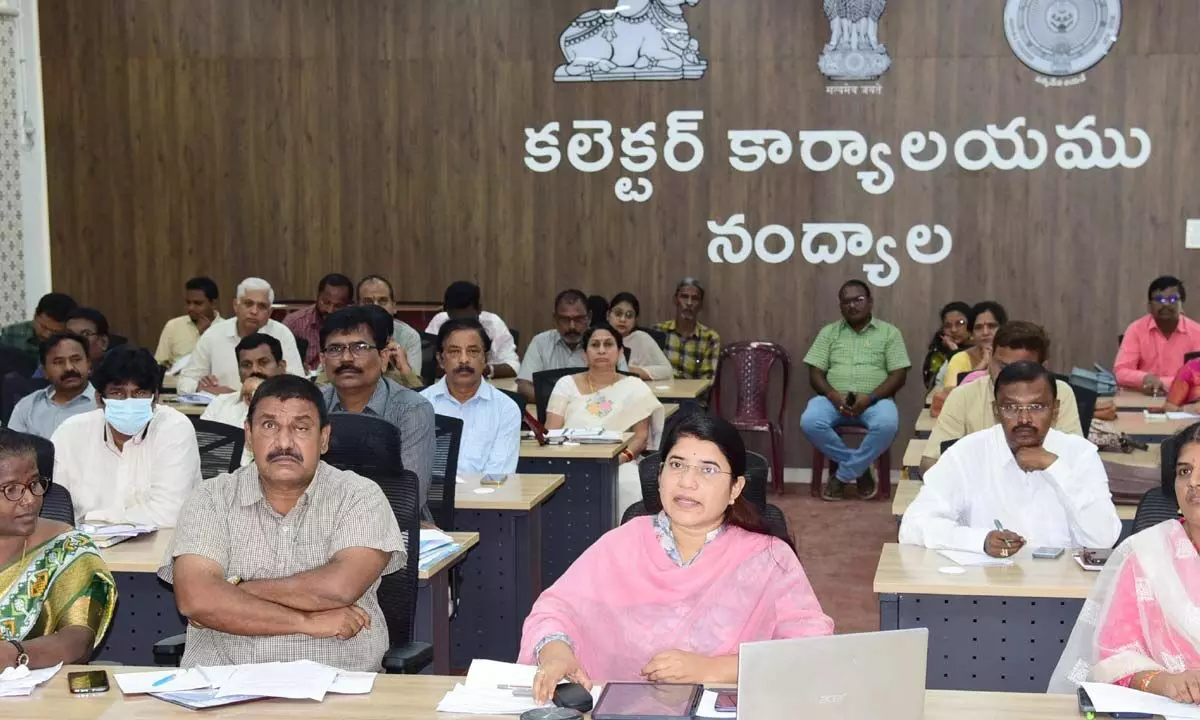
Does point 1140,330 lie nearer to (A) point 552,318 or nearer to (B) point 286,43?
(A) point 552,318

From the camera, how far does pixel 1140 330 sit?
8.84m

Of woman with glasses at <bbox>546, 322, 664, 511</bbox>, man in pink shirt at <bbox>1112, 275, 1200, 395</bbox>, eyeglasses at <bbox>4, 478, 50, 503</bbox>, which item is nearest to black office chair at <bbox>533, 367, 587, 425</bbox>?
woman with glasses at <bbox>546, 322, 664, 511</bbox>

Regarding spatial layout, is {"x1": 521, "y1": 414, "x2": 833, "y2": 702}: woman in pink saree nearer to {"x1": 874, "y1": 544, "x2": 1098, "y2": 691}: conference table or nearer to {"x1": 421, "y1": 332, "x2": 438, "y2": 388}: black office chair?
{"x1": 874, "y1": 544, "x2": 1098, "y2": 691}: conference table

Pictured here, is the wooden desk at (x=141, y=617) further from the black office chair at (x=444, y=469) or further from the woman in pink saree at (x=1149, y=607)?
the woman in pink saree at (x=1149, y=607)

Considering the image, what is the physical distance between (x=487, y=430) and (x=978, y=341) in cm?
368

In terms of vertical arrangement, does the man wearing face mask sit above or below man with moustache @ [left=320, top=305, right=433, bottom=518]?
below

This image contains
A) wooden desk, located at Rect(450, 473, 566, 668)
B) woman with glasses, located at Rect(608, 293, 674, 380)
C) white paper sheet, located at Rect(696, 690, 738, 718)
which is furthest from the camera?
woman with glasses, located at Rect(608, 293, 674, 380)

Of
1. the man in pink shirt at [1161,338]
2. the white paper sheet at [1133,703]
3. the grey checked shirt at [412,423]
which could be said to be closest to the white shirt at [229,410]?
the grey checked shirt at [412,423]

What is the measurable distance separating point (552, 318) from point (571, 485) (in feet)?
11.7

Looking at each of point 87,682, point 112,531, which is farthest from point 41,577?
point 112,531

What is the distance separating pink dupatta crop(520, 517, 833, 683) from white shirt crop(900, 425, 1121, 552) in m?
1.33

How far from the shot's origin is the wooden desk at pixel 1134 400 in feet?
25.3

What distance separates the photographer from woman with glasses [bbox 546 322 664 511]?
7191mm

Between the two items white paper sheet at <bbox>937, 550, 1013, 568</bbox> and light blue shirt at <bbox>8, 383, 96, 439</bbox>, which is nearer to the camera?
white paper sheet at <bbox>937, 550, 1013, 568</bbox>
